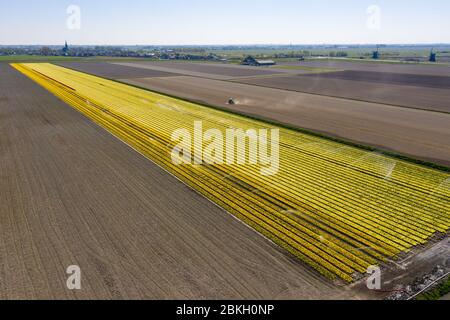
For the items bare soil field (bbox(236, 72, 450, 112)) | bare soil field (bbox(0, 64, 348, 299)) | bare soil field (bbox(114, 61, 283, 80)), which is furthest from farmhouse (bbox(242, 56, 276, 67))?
bare soil field (bbox(0, 64, 348, 299))

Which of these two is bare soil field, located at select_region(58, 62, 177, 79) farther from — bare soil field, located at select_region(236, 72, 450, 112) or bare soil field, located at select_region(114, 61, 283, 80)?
bare soil field, located at select_region(236, 72, 450, 112)

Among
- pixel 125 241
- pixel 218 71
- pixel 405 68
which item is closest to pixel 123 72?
pixel 218 71

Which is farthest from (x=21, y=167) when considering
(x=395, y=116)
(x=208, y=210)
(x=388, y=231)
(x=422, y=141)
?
(x=395, y=116)

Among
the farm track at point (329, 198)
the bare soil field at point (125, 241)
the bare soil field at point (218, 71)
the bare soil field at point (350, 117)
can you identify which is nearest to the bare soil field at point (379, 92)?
the bare soil field at point (350, 117)

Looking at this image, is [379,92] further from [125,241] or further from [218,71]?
[125,241]

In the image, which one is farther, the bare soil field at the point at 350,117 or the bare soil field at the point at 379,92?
the bare soil field at the point at 379,92

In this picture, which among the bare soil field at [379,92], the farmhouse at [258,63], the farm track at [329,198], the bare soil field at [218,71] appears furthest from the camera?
the farmhouse at [258,63]

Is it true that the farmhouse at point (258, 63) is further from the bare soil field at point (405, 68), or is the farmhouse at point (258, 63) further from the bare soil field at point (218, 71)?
the bare soil field at point (405, 68)
